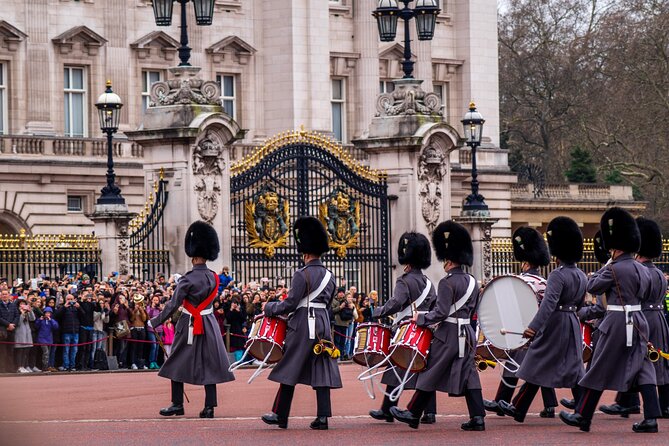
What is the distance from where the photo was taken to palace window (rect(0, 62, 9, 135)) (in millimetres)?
45688

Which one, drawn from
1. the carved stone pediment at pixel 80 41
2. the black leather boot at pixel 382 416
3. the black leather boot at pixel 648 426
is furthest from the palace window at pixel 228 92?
the black leather boot at pixel 648 426

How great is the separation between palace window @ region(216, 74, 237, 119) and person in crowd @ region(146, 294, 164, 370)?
22965 mm

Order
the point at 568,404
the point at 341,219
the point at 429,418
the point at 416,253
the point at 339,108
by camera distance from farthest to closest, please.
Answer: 1. the point at 339,108
2. the point at 341,219
3. the point at 568,404
4. the point at 416,253
5. the point at 429,418

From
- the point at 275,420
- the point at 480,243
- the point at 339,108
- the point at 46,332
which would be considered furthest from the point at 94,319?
the point at 339,108

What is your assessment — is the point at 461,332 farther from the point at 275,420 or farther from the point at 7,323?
the point at 7,323

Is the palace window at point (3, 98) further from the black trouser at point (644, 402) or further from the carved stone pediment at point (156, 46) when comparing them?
the black trouser at point (644, 402)

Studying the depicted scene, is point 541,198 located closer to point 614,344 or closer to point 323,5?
point 323,5

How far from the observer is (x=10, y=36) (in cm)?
4562

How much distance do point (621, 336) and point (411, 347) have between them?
1749 mm

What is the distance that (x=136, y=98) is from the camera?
48.2 meters

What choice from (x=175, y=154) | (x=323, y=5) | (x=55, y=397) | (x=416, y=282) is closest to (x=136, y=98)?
(x=323, y=5)

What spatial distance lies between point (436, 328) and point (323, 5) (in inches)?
1372

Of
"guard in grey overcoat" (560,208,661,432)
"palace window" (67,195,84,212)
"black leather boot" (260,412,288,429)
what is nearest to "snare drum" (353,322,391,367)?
"black leather boot" (260,412,288,429)

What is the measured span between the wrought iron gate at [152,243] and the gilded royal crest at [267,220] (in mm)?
1558
